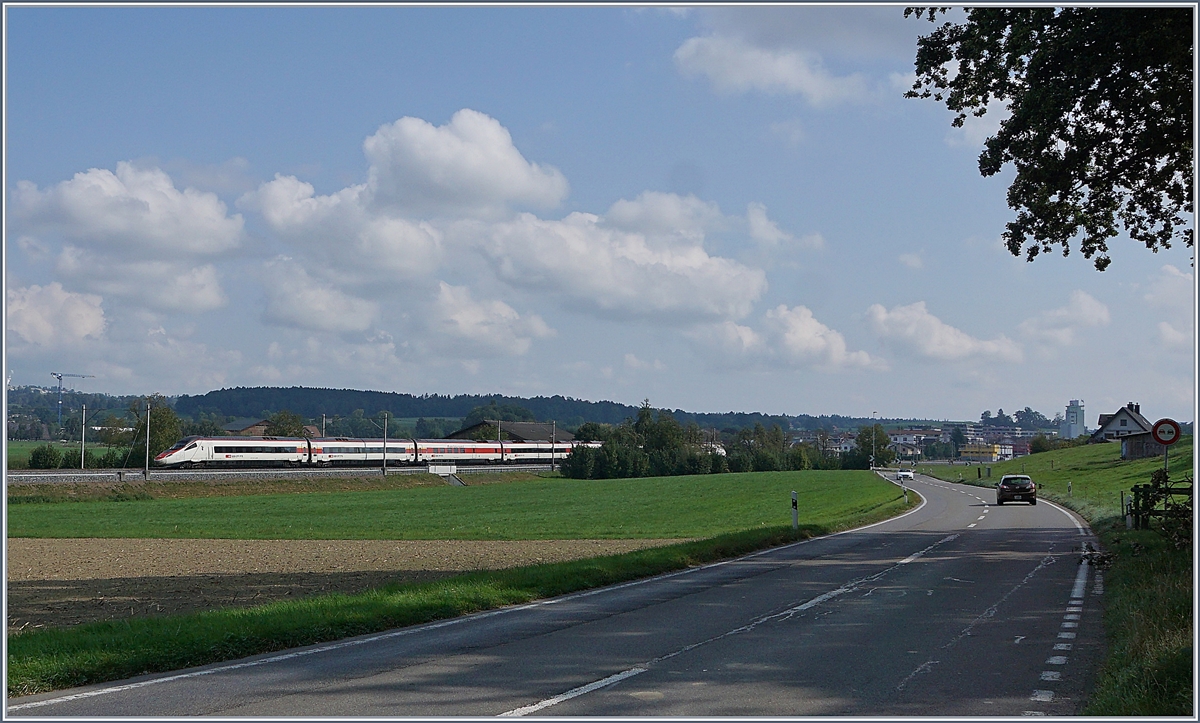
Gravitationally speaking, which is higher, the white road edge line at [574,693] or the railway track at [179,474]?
the white road edge line at [574,693]

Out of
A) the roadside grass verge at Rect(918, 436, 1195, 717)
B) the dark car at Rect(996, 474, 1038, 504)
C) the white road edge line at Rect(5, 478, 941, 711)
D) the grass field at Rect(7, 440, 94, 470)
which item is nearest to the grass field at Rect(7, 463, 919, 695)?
the white road edge line at Rect(5, 478, 941, 711)

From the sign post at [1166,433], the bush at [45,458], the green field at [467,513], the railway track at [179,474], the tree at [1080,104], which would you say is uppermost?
the tree at [1080,104]

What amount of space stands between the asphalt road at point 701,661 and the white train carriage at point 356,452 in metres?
76.6

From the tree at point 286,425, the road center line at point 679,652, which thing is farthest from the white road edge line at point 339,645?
the tree at point 286,425

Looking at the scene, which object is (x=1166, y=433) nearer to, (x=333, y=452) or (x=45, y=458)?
(x=333, y=452)

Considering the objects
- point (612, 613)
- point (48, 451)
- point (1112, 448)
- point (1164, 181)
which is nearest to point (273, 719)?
point (612, 613)

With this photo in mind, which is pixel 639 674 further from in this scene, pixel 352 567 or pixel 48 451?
pixel 48 451

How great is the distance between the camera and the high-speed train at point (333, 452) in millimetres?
78250

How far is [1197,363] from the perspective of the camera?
674cm

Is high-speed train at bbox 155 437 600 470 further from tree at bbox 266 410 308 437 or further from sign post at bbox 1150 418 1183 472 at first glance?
sign post at bbox 1150 418 1183 472

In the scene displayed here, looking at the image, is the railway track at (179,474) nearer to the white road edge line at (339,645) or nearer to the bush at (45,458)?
the bush at (45,458)

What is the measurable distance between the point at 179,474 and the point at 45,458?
58.7 ft

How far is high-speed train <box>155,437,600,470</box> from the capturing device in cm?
7825

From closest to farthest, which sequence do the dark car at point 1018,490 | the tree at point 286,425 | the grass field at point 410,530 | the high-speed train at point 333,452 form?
the grass field at point 410,530
the dark car at point 1018,490
the high-speed train at point 333,452
the tree at point 286,425
